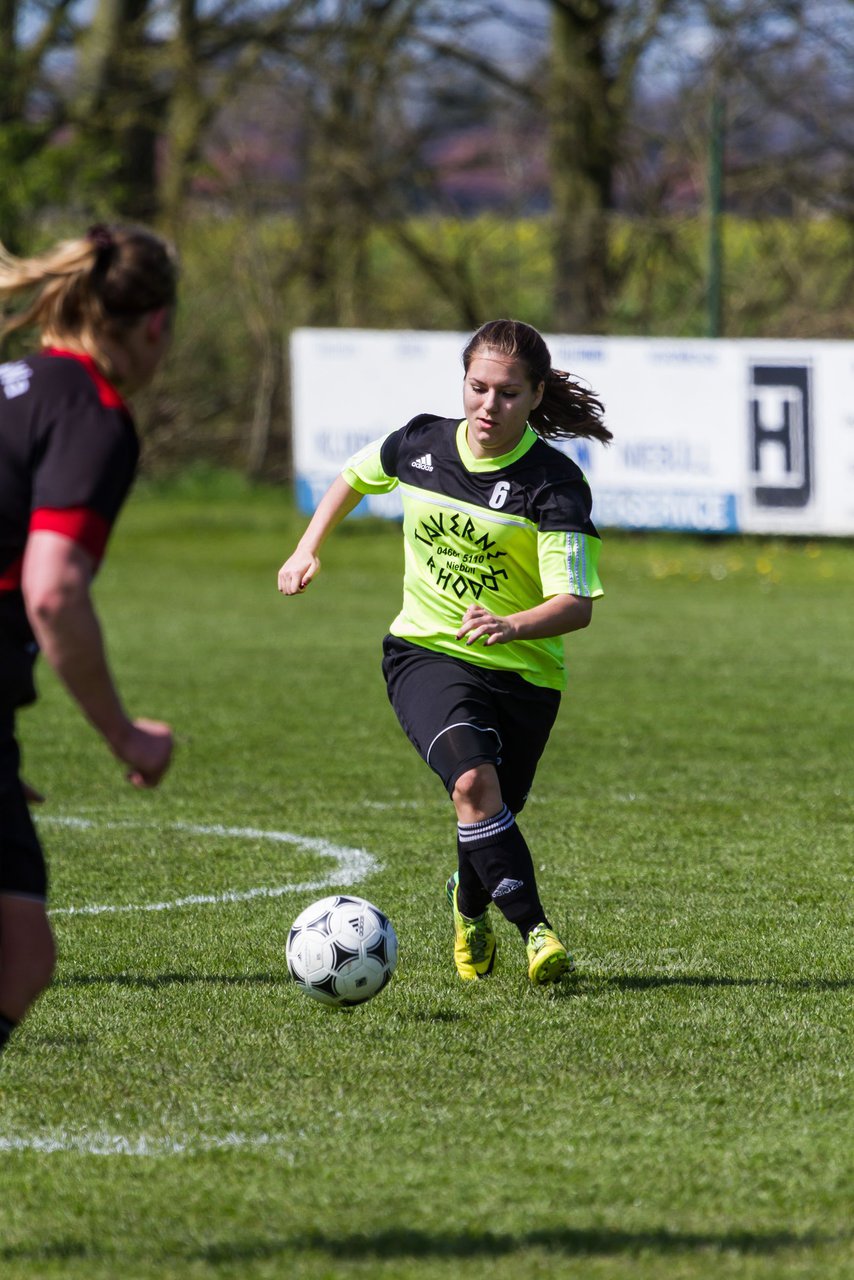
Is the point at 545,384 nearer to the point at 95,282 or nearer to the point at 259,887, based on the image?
the point at 259,887

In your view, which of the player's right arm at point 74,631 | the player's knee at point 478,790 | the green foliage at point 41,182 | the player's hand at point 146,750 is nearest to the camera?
the player's right arm at point 74,631

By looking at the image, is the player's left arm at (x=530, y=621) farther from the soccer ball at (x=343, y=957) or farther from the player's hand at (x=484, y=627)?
the soccer ball at (x=343, y=957)

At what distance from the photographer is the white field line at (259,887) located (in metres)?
6.32

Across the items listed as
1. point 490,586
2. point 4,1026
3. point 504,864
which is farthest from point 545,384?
point 4,1026

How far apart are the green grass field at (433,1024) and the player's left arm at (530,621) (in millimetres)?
1019

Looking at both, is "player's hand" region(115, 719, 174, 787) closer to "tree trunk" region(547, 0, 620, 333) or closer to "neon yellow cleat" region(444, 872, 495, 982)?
"neon yellow cleat" region(444, 872, 495, 982)

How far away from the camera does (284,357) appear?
23.2m

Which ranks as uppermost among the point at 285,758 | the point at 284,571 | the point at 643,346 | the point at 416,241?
the point at 416,241

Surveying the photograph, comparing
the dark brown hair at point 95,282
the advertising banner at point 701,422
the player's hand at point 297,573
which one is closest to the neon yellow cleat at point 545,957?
the player's hand at point 297,573

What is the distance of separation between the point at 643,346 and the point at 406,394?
99.5 inches

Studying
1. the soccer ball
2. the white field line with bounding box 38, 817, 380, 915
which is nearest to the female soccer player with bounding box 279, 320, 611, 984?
the soccer ball

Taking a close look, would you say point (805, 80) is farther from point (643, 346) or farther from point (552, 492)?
point (552, 492)

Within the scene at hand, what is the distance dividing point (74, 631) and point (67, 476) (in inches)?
A: 10.6

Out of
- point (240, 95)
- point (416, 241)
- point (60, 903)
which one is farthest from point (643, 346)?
point (60, 903)
